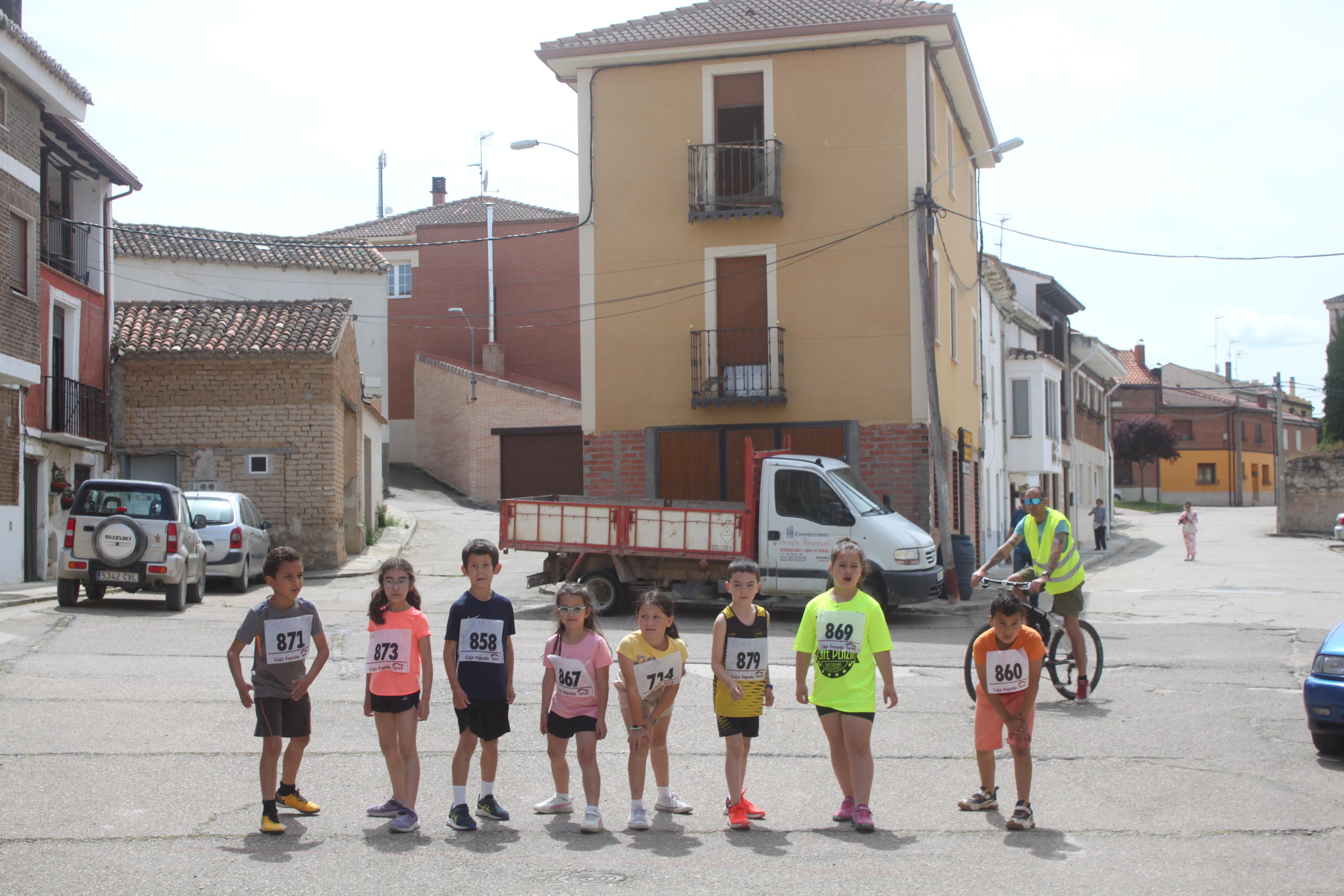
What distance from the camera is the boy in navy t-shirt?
6.07 meters

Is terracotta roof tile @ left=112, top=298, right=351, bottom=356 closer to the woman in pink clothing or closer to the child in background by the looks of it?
the child in background

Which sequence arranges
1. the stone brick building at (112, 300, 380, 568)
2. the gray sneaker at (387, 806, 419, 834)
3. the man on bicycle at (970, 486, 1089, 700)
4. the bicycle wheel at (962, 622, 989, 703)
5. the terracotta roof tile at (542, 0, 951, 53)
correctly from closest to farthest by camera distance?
the gray sneaker at (387, 806, 419, 834), the bicycle wheel at (962, 622, 989, 703), the man on bicycle at (970, 486, 1089, 700), the terracotta roof tile at (542, 0, 951, 53), the stone brick building at (112, 300, 380, 568)

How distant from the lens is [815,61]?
66.4 feet

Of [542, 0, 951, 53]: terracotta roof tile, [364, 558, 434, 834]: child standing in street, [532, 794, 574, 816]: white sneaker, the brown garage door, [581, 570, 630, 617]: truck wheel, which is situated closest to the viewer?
[364, 558, 434, 834]: child standing in street

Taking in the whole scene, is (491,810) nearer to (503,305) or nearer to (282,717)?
(282,717)

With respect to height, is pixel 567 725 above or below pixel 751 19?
below

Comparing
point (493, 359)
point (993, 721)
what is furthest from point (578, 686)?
point (493, 359)

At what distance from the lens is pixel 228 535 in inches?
693

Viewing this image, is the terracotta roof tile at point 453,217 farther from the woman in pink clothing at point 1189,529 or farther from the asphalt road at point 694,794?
the asphalt road at point 694,794

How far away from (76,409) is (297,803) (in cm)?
1696

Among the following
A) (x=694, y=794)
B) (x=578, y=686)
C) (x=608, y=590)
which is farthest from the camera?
(x=608, y=590)

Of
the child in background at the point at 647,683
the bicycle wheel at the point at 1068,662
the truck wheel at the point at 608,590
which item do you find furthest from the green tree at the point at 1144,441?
the child in background at the point at 647,683

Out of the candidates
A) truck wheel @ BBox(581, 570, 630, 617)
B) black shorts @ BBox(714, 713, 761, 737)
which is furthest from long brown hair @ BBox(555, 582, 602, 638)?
truck wheel @ BBox(581, 570, 630, 617)

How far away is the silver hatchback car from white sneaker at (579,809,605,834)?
12.5 m
